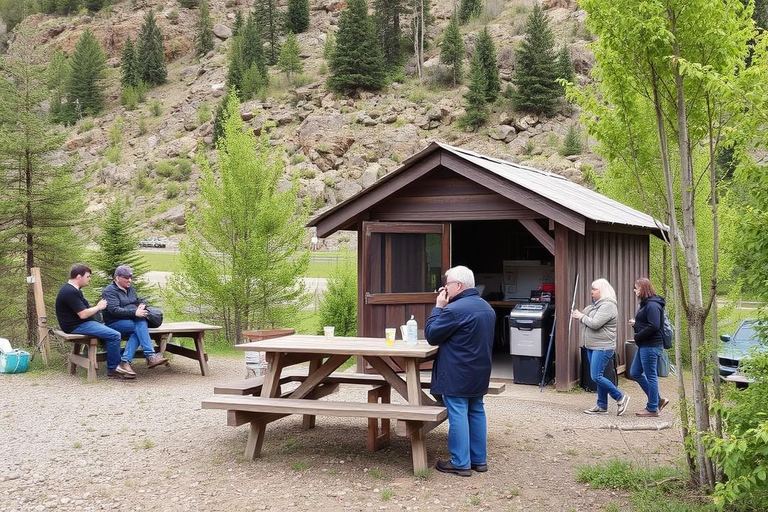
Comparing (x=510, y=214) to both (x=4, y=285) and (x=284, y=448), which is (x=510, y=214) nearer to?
(x=284, y=448)

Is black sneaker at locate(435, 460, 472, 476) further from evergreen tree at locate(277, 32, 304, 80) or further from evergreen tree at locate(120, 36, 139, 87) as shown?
evergreen tree at locate(120, 36, 139, 87)

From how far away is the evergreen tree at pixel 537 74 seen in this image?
49.0 metres

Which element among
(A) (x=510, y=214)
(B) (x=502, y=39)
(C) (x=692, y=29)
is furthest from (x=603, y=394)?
(B) (x=502, y=39)

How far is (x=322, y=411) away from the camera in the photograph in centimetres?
543

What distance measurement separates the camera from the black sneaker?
529 cm

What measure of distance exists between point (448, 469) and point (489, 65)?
5134 cm

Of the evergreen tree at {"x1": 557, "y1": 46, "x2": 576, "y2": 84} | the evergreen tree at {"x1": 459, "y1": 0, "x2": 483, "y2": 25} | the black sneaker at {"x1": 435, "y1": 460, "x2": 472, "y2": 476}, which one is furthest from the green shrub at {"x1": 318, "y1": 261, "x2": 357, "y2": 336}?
the evergreen tree at {"x1": 459, "y1": 0, "x2": 483, "y2": 25}

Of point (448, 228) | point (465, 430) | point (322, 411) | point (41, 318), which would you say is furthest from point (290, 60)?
point (465, 430)

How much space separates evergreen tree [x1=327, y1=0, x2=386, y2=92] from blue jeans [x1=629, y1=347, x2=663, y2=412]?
49.4 metres

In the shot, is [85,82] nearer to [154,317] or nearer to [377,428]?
[154,317]

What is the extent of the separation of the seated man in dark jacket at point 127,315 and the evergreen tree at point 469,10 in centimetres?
6650

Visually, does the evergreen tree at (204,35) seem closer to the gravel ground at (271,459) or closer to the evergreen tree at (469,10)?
the evergreen tree at (469,10)

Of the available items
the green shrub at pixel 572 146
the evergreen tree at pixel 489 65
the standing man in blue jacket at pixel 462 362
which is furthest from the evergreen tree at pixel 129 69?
the standing man in blue jacket at pixel 462 362

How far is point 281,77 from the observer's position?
62.0 m
